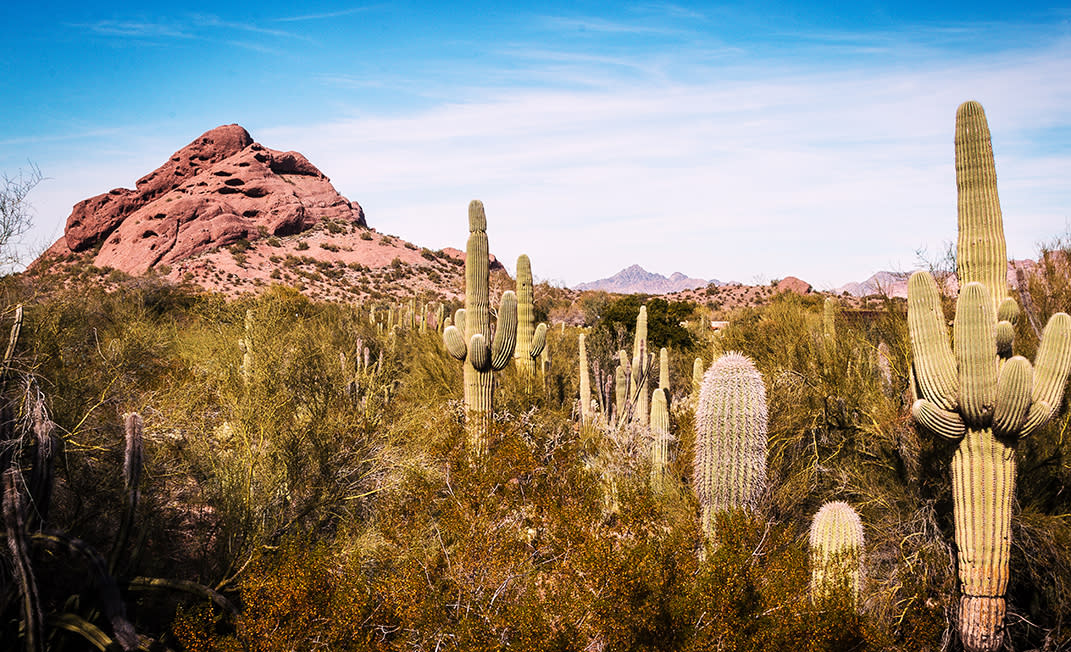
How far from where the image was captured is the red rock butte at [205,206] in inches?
2247

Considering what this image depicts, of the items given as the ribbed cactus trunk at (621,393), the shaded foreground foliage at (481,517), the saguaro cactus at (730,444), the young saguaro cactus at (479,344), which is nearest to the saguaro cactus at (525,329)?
the shaded foreground foliage at (481,517)

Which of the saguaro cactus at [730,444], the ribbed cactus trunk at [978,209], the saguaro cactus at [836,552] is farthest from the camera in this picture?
the saguaro cactus at [730,444]

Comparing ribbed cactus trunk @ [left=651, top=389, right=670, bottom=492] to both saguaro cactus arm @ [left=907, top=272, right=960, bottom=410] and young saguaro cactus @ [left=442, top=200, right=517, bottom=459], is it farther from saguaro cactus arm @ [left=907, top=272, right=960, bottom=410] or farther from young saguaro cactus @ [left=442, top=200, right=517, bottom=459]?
saguaro cactus arm @ [left=907, top=272, right=960, bottom=410]

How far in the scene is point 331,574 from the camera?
632cm

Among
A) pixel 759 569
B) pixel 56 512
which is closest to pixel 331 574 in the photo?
pixel 56 512

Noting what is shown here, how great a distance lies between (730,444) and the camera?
704 centimetres

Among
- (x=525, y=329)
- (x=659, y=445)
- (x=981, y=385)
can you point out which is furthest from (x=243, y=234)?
(x=981, y=385)

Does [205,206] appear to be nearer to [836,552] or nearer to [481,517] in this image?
[481,517]

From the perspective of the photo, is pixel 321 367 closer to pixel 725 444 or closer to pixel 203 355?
pixel 203 355

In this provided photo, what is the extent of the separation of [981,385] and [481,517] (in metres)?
4.57

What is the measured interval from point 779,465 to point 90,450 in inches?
330

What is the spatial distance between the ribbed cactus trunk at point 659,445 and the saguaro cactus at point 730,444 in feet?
7.76

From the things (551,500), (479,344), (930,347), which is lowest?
(551,500)

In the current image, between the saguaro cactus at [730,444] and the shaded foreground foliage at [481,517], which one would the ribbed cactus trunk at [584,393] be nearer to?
the shaded foreground foliage at [481,517]
